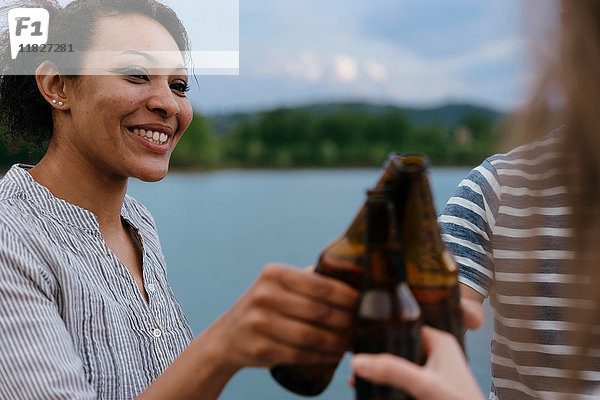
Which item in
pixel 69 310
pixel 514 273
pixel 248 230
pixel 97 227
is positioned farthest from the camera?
pixel 248 230

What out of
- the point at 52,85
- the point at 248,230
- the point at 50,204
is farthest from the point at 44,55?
the point at 248,230

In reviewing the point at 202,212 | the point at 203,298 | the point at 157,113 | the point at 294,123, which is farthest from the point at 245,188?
the point at 157,113

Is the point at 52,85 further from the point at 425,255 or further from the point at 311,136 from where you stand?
the point at 311,136

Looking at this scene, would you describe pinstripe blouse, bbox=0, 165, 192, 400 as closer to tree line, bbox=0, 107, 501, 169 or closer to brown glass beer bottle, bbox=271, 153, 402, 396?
brown glass beer bottle, bbox=271, 153, 402, 396

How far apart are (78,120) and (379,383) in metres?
1.32

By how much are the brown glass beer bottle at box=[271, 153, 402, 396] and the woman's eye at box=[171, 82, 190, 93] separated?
120 cm

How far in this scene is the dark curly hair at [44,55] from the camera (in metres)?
1.75

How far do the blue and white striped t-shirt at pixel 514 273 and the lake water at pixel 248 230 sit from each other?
0.09 meters

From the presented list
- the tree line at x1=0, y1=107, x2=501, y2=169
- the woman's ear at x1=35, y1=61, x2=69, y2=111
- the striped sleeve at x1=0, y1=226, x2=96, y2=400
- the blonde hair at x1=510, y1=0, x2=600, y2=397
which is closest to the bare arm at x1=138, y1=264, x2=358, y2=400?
the blonde hair at x1=510, y1=0, x2=600, y2=397

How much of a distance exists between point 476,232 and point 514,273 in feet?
0.47

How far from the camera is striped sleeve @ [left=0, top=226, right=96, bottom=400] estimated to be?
1184 millimetres

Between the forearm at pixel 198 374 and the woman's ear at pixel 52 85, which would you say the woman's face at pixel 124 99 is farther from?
the forearm at pixel 198 374

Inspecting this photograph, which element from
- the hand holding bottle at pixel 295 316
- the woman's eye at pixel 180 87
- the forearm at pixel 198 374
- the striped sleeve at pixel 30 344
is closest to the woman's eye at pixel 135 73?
the woman's eye at pixel 180 87

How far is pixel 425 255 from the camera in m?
0.78
